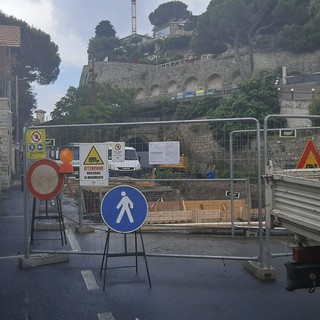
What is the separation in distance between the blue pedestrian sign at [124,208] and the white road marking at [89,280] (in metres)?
0.81

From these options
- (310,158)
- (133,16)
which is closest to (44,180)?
(310,158)

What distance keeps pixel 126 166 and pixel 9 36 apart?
56.1 meters

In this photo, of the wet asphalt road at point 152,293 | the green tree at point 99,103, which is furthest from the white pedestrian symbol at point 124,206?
the green tree at point 99,103

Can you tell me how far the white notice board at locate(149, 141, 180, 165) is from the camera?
7281 millimetres

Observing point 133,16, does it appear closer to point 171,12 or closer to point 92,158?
point 171,12

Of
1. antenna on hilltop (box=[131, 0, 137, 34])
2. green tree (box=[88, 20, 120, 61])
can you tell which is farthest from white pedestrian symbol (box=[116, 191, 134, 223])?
antenna on hilltop (box=[131, 0, 137, 34])

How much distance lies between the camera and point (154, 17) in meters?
131

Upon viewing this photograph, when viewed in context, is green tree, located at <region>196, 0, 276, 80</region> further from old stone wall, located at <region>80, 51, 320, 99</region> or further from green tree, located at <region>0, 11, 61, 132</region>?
green tree, located at <region>0, 11, 61, 132</region>

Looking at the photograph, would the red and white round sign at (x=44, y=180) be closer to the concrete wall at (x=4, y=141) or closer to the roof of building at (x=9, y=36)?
the concrete wall at (x=4, y=141)

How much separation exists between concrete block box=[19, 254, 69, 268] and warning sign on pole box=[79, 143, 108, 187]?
1.22 meters

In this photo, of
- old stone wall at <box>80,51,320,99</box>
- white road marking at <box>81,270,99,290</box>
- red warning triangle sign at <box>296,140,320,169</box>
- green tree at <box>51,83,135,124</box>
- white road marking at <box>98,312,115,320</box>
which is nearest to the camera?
white road marking at <box>98,312,115,320</box>

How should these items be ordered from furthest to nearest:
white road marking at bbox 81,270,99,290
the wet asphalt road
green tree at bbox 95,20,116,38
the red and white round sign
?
green tree at bbox 95,20,116,38 < the red and white round sign < white road marking at bbox 81,270,99,290 < the wet asphalt road

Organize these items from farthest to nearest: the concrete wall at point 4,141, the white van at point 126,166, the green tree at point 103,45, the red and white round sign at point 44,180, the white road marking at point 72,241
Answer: the green tree at point 103,45 → the concrete wall at point 4,141 → the white road marking at point 72,241 → the white van at point 126,166 → the red and white round sign at point 44,180

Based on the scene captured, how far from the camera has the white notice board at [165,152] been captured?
7.28 m
